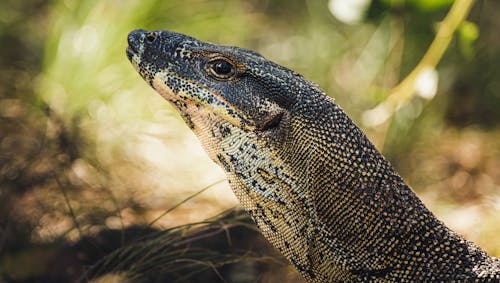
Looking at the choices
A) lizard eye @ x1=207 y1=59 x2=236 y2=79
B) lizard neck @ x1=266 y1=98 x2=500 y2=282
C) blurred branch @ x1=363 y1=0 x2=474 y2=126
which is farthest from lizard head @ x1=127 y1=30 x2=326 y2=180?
blurred branch @ x1=363 y1=0 x2=474 y2=126

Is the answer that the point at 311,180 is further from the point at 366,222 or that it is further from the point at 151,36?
the point at 151,36

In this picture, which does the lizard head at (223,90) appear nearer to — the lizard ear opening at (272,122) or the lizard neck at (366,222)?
the lizard ear opening at (272,122)

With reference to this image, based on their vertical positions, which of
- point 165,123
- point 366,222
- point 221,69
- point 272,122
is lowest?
point 366,222

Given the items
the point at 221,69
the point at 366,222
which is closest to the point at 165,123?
the point at 221,69

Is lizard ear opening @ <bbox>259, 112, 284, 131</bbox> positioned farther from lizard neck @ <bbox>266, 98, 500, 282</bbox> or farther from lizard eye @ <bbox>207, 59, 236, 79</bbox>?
lizard eye @ <bbox>207, 59, 236, 79</bbox>

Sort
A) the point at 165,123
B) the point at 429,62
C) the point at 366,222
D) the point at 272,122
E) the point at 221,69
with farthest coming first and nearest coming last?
the point at 165,123 → the point at 429,62 → the point at 221,69 → the point at 272,122 → the point at 366,222
